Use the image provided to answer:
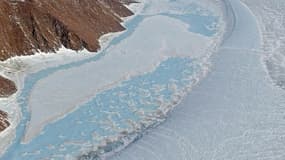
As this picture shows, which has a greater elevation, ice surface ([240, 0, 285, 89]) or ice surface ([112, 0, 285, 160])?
ice surface ([240, 0, 285, 89])

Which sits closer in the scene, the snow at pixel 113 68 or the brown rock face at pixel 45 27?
the snow at pixel 113 68

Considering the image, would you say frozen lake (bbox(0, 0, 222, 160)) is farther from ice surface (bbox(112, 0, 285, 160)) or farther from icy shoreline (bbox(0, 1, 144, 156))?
ice surface (bbox(112, 0, 285, 160))

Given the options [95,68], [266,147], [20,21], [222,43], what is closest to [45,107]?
[95,68]

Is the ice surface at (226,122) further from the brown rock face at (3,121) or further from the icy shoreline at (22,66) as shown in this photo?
the icy shoreline at (22,66)

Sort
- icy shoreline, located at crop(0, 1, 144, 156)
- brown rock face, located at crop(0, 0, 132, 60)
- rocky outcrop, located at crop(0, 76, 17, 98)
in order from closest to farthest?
1. icy shoreline, located at crop(0, 1, 144, 156)
2. rocky outcrop, located at crop(0, 76, 17, 98)
3. brown rock face, located at crop(0, 0, 132, 60)

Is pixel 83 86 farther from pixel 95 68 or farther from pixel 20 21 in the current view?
→ pixel 20 21

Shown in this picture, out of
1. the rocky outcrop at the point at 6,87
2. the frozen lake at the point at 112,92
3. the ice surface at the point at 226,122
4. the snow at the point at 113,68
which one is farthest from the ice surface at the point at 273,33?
the rocky outcrop at the point at 6,87

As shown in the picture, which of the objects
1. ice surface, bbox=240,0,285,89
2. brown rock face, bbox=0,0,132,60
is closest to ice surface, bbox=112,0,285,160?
ice surface, bbox=240,0,285,89
